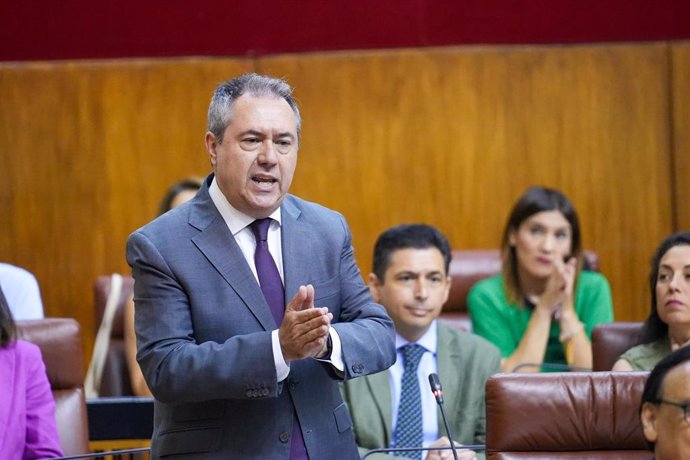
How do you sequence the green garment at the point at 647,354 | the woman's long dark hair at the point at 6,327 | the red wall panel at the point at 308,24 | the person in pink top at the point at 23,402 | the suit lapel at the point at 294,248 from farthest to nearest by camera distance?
the red wall panel at the point at 308,24 → the green garment at the point at 647,354 → the woman's long dark hair at the point at 6,327 → the person in pink top at the point at 23,402 → the suit lapel at the point at 294,248

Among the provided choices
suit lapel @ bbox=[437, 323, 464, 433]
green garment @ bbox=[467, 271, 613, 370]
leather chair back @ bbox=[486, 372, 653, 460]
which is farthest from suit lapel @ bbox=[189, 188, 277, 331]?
green garment @ bbox=[467, 271, 613, 370]

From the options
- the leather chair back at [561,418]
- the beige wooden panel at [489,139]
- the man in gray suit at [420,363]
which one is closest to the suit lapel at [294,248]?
Result: the leather chair back at [561,418]

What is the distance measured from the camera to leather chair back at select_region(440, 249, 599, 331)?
4.20 metres

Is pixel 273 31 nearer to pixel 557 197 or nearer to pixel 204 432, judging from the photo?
pixel 557 197

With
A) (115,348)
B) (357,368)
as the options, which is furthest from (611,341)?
(115,348)

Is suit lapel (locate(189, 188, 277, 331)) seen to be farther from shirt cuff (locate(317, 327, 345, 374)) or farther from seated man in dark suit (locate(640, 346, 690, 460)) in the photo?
seated man in dark suit (locate(640, 346, 690, 460))

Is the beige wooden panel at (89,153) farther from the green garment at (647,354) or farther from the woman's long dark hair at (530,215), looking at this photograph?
the green garment at (647,354)

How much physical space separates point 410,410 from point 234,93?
1.30 m

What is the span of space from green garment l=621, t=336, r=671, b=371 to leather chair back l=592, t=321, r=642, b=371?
0.11 metres

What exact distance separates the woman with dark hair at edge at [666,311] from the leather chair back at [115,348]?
1869mm

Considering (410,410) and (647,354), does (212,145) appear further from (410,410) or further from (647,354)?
(647,354)

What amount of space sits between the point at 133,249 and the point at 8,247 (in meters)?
3.11

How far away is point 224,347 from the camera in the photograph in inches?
77.9

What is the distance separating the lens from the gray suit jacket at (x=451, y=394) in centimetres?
309
